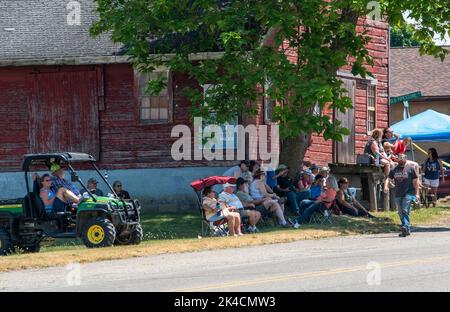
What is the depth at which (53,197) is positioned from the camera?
23.3m

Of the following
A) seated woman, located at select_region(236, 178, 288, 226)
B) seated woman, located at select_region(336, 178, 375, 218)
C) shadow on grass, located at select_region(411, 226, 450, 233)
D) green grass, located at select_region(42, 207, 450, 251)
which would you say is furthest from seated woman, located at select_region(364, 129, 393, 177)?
seated woman, located at select_region(236, 178, 288, 226)

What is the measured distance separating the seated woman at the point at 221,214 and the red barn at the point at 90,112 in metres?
6.25

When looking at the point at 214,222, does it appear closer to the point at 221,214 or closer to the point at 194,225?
the point at 221,214

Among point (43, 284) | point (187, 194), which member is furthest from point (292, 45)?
point (43, 284)

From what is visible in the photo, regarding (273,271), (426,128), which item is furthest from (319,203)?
(273,271)

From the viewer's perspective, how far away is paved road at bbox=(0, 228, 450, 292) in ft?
50.5

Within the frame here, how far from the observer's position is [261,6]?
87.7ft

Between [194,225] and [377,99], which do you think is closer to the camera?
[194,225]

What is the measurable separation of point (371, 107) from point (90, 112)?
31.3ft

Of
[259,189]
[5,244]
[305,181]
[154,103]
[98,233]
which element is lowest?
[5,244]

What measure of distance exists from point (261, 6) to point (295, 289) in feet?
42.4

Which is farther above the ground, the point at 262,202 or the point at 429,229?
the point at 262,202

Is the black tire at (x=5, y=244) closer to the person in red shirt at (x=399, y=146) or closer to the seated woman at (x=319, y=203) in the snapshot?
the seated woman at (x=319, y=203)

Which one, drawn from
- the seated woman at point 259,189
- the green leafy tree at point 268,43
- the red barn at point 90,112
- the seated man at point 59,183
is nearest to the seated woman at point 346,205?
the green leafy tree at point 268,43
